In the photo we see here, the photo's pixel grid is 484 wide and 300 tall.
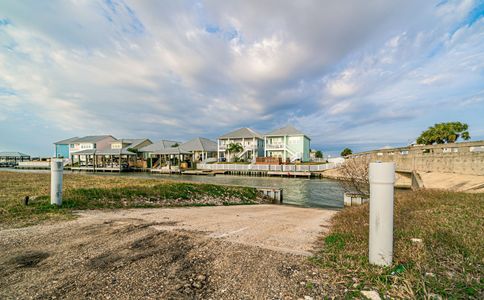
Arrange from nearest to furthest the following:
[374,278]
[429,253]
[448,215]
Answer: [374,278], [429,253], [448,215]

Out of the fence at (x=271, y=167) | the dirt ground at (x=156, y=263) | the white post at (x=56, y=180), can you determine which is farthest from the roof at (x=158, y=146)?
the dirt ground at (x=156, y=263)

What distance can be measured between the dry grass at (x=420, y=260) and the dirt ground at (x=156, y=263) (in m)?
0.39

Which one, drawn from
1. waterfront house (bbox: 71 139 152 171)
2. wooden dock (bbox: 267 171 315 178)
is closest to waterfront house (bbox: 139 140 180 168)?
waterfront house (bbox: 71 139 152 171)

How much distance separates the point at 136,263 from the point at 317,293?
2395 mm

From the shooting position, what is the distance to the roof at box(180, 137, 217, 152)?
48.0m

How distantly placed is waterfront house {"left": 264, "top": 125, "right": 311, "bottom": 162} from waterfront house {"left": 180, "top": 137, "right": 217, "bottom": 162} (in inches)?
532

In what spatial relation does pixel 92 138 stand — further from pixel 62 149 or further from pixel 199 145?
pixel 199 145

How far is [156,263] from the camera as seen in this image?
114 inches

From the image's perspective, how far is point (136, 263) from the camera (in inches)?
114

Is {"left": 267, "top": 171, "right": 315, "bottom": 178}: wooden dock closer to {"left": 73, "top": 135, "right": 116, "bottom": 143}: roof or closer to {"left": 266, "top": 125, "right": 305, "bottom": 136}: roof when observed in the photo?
{"left": 266, "top": 125, "right": 305, "bottom": 136}: roof

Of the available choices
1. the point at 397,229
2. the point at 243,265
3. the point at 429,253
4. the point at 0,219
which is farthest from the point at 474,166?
the point at 0,219

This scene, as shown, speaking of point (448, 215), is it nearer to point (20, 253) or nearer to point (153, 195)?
point (20, 253)

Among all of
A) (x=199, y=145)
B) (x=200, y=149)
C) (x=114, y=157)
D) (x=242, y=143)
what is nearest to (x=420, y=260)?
(x=242, y=143)

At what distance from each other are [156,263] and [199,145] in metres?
47.0
